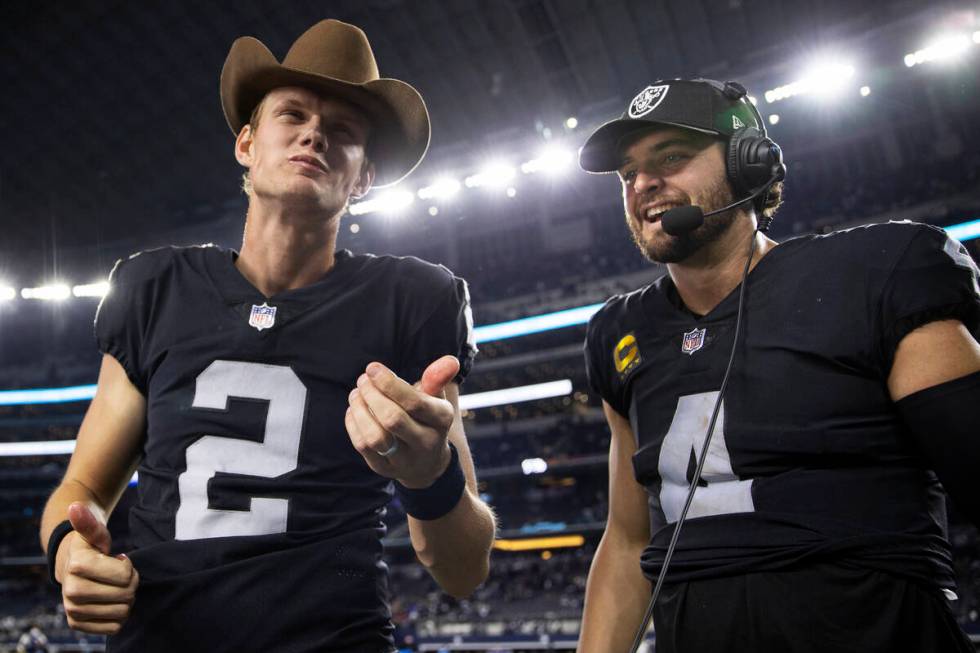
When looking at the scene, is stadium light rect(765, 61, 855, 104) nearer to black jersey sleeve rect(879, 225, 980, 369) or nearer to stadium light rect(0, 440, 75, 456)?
black jersey sleeve rect(879, 225, 980, 369)

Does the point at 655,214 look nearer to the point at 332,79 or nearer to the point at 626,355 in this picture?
the point at 626,355

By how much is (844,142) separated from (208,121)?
733 inches

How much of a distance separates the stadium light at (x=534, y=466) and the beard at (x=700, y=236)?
19718mm

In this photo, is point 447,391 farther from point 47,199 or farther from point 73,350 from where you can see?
point 73,350

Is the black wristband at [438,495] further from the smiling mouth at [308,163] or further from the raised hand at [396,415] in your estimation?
the smiling mouth at [308,163]

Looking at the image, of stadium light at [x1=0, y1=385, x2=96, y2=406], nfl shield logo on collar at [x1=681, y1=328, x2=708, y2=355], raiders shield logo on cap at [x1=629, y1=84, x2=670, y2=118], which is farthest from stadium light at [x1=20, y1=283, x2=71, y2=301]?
nfl shield logo on collar at [x1=681, y1=328, x2=708, y2=355]

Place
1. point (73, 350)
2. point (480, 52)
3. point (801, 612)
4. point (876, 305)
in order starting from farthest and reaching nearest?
point (73, 350)
point (480, 52)
point (876, 305)
point (801, 612)

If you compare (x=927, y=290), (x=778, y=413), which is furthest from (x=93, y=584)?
(x=927, y=290)

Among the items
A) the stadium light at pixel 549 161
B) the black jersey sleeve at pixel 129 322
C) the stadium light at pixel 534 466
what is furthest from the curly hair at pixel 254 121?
the stadium light at pixel 534 466

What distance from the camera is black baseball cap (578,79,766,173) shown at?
181 centimetres

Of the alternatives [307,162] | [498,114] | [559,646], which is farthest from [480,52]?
[307,162]

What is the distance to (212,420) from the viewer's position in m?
1.57

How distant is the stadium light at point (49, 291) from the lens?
888 inches

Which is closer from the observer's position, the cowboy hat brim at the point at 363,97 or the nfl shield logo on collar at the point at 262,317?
the nfl shield logo on collar at the point at 262,317
